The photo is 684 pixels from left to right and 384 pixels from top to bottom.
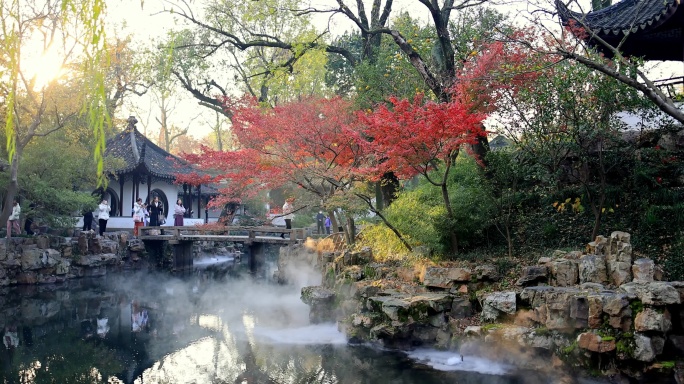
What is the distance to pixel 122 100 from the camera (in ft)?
85.5

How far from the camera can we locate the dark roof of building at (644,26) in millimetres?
8383

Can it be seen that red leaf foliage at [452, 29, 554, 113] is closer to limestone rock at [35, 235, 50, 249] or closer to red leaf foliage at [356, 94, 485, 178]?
red leaf foliage at [356, 94, 485, 178]

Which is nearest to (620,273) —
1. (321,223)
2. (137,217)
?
(321,223)

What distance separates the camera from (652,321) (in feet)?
20.4

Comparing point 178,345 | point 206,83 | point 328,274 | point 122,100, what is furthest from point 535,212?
point 122,100

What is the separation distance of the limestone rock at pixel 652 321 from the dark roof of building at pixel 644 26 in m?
4.01

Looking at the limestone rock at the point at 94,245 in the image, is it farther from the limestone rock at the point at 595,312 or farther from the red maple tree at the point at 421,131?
the limestone rock at the point at 595,312

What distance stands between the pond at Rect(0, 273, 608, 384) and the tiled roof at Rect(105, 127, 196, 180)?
27.7 feet

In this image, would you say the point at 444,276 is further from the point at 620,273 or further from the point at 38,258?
the point at 38,258

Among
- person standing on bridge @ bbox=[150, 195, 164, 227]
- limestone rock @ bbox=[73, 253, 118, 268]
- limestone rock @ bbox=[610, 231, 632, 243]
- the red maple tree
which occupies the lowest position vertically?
limestone rock @ bbox=[73, 253, 118, 268]

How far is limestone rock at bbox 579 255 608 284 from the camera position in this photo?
735 centimetres

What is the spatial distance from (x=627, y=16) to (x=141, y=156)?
19396mm

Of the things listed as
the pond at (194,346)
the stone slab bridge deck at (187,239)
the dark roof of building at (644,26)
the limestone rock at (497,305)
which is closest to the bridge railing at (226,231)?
the stone slab bridge deck at (187,239)

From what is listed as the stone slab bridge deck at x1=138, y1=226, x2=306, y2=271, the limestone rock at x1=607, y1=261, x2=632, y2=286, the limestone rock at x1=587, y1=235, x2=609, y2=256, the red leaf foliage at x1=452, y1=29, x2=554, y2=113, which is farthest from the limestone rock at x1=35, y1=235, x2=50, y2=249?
the limestone rock at x1=607, y1=261, x2=632, y2=286
